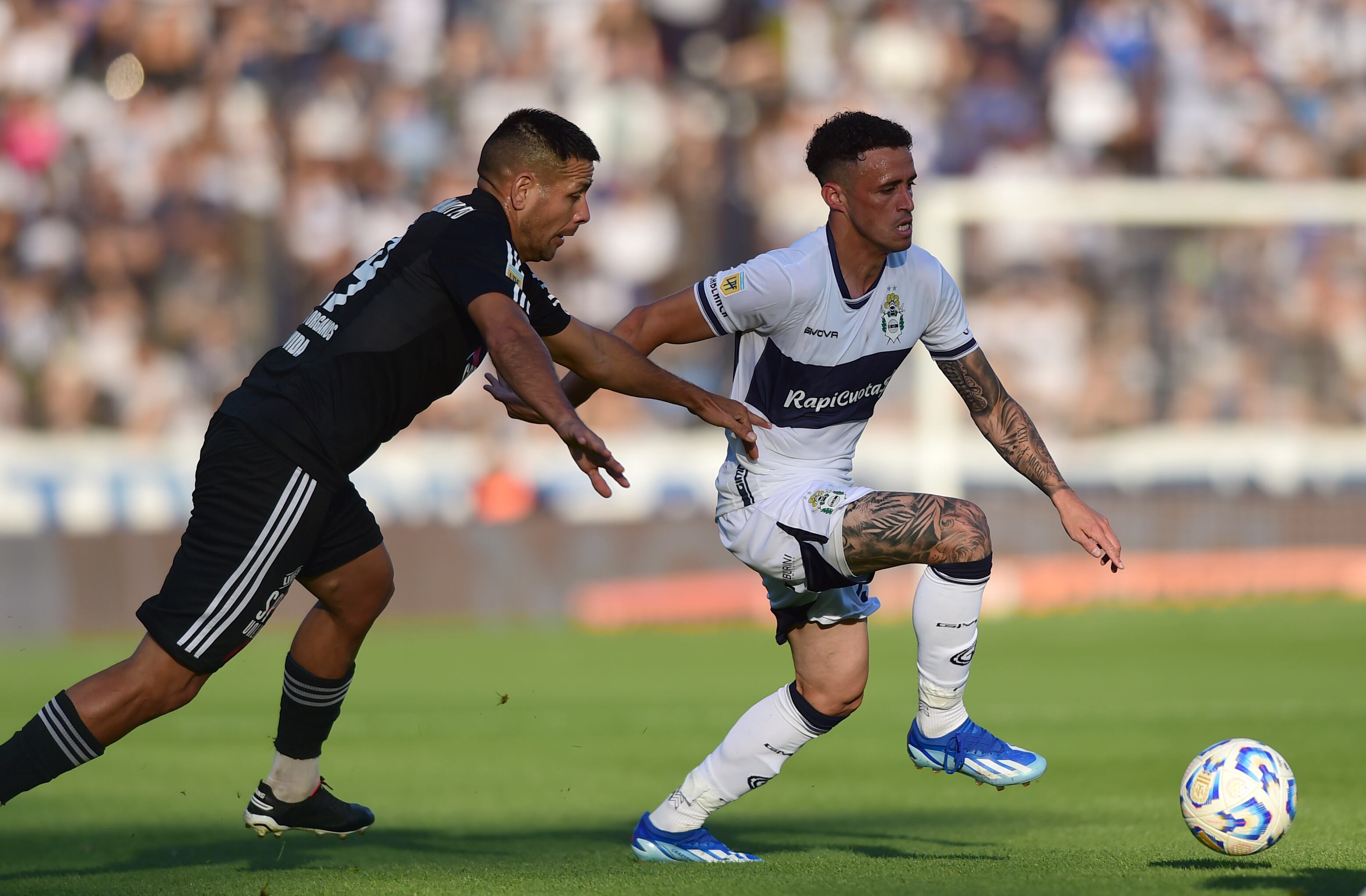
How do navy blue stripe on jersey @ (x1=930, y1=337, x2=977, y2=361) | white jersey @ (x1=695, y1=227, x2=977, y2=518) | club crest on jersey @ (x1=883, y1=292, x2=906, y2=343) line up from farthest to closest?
navy blue stripe on jersey @ (x1=930, y1=337, x2=977, y2=361)
club crest on jersey @ (x1=883, y1=292, x2=906, y2=343)
white jersey @ (x1=695, y1=227, x2=977, y2=518)

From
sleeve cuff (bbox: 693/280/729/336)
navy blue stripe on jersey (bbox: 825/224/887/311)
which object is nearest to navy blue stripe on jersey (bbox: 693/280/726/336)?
sleeve cuff (bbox: 693/280/729/336)

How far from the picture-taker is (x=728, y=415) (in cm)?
584

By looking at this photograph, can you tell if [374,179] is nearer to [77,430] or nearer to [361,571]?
[77,430]

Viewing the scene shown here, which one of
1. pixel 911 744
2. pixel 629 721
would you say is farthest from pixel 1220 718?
pixel 911 744

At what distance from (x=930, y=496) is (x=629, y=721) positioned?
5075mm

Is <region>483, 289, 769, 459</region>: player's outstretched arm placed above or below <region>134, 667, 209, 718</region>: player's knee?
above

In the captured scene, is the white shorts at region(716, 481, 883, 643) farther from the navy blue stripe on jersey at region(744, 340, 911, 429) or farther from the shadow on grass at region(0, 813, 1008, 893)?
the shadow on grass at region(0, 813, 1008, 893)

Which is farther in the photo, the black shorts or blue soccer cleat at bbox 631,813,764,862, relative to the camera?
blue soccer cleat at bbox 631,813,764,862

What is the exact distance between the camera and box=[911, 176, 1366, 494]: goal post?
16.0 meters

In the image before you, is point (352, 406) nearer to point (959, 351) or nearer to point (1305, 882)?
point (959, 351)

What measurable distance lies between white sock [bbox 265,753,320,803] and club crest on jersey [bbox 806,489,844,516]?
1.98 metres

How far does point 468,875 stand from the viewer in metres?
5.68

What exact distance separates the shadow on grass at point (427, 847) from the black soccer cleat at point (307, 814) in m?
0.13

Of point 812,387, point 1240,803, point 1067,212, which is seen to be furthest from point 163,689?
point 1067,212
